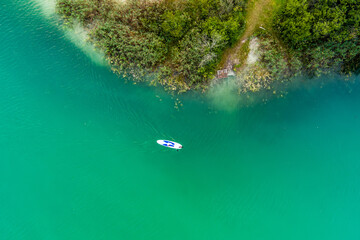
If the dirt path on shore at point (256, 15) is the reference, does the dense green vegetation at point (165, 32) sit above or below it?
below

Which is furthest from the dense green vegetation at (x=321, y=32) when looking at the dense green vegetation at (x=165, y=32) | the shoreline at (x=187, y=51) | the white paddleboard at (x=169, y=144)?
the white paddleboard at (x=169, y=144)

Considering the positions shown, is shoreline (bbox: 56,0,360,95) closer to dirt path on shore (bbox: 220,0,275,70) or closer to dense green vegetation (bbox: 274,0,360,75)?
dirt path on shore (bbox: 220,0,275,70)

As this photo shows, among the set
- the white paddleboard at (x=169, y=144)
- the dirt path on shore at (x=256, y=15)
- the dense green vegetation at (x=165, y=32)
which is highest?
the dirt path on shore at (x=256, y=15)

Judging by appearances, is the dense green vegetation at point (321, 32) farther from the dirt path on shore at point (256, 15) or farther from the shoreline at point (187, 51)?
the dirt path on shore at point (256, 15)

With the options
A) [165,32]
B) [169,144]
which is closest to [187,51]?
[165,32]

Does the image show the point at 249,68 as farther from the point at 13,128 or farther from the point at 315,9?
the point at 13,128

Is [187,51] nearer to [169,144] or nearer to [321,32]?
[169,144]

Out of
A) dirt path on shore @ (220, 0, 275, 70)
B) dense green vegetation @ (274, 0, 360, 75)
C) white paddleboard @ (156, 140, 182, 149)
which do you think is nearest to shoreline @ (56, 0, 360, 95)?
dirt path on shore @ (220, 0, 275, 70)
